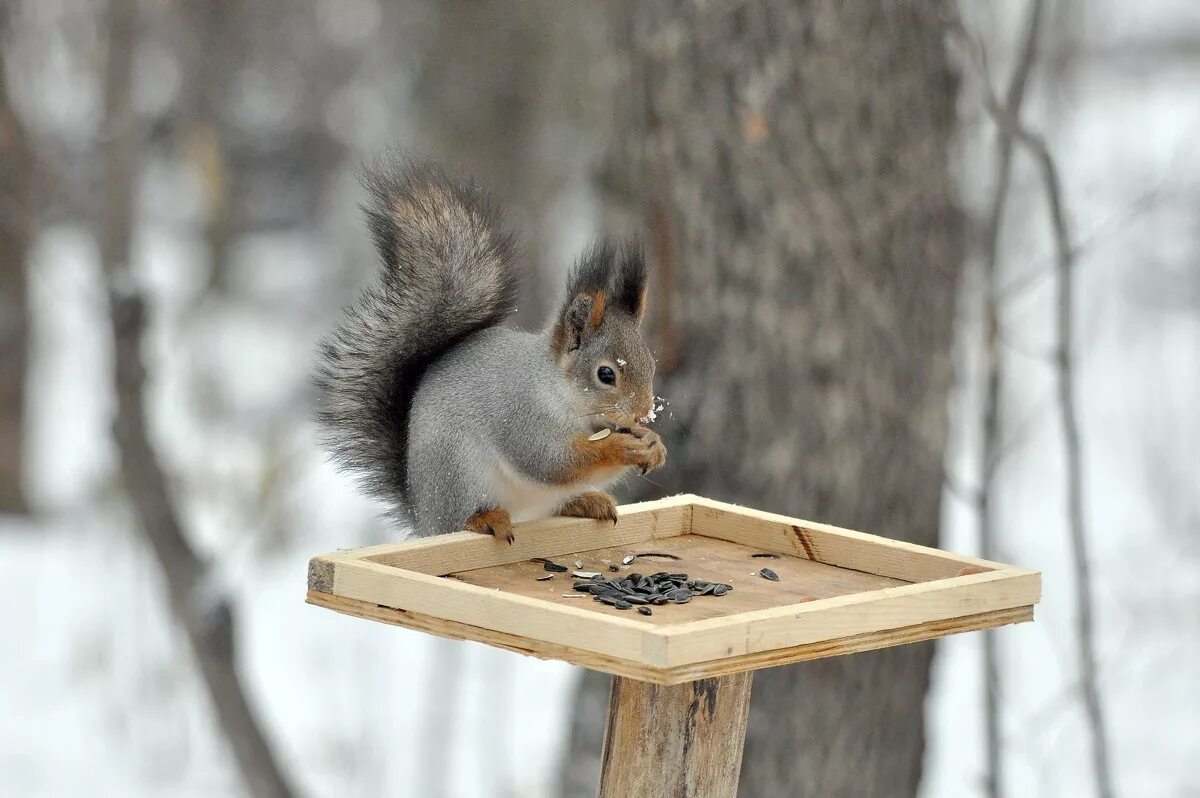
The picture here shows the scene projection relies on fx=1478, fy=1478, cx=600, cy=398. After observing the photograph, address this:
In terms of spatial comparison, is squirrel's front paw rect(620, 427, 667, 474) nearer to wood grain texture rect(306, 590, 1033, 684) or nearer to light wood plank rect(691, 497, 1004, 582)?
light wood plank rect(691, 497, 1004, 582)

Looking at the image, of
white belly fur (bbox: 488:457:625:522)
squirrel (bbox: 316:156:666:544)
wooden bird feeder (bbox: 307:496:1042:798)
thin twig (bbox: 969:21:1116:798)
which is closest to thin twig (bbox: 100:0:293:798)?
squirrel (bbox: 316:156:666:544)

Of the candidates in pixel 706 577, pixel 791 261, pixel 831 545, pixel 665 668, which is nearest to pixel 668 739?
pixel 706 577

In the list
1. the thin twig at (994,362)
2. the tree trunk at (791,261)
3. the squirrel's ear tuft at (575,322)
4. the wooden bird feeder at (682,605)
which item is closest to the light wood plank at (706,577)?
the wooden bird feeder at (682,605)

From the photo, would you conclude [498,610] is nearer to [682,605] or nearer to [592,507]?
[682,605]

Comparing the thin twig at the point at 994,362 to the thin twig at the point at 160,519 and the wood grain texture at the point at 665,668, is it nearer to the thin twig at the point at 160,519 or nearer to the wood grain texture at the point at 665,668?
the wood grain texture at the point at 665,668

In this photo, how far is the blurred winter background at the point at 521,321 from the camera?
262cm

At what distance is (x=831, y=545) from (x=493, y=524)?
1.34ft

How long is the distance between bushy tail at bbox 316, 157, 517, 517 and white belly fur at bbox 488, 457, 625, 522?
6.9 inches

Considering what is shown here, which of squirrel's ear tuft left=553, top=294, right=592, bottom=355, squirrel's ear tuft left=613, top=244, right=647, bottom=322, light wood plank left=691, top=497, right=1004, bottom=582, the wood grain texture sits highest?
squirrel's ear tuft left=613, top=244, right=647, bottom=322

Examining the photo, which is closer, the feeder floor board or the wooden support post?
the feeder floor board

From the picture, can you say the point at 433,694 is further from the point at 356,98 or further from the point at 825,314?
the point at 356,98

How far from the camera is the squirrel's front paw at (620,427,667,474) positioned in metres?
1.73

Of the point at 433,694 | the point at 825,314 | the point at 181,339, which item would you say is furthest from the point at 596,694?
the point at 181,339

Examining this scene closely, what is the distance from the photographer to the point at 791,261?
2.58 meters
